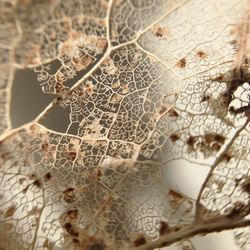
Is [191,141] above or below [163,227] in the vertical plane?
above

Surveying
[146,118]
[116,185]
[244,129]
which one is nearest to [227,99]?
[244,129]

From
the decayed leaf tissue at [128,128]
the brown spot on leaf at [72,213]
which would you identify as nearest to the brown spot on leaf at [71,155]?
the decayed leaf tissue at [128,128]

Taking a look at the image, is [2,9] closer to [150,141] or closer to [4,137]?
[4,137]

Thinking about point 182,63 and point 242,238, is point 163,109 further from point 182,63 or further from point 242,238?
point 242,238

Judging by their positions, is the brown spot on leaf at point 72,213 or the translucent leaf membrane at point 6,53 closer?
the translucent leaf membrane at point 6,53

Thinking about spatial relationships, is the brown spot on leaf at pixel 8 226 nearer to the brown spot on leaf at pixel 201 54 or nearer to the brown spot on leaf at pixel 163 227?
the brown spot on leaf at pixel 163 227

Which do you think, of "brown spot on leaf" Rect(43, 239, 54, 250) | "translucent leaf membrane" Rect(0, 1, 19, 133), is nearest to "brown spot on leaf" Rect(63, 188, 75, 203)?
"brown spot on leaf" Rect(43, 239, 54, 250)

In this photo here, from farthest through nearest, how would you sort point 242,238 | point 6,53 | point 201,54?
point 242,238 < point 201,54 < point 6,53

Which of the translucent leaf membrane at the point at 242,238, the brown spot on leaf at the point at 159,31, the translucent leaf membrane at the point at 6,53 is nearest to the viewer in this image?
the translucent leaf membrane at the point at 6,53

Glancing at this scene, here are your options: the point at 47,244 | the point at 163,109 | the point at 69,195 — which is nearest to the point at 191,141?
the point at 163,109
